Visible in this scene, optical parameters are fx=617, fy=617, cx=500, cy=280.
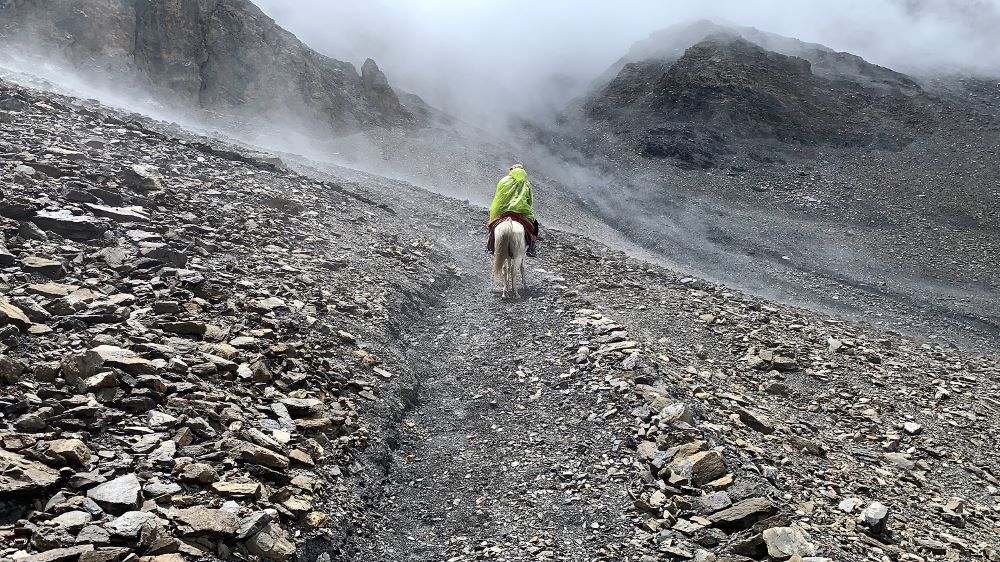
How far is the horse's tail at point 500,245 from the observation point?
11180 millimetres

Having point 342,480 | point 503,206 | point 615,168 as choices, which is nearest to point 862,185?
point 615,168

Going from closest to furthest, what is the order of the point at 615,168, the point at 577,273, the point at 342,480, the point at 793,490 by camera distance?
the point at 342,480 → the point at 793,490 → the point at 577,273 → the point at 615,168

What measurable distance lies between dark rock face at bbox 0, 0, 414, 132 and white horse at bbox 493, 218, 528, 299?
28737 mm

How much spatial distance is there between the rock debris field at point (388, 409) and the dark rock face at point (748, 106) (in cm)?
3483

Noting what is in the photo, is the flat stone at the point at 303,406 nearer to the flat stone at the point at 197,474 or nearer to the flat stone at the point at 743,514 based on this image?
the flat stone at the point at 197,474

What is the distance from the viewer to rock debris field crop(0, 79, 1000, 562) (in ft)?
14.7

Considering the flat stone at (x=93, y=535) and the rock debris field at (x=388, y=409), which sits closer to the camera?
the flat stone at (x=93, y=535)

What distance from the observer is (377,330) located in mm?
8992

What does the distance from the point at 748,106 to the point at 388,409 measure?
48.1 metres

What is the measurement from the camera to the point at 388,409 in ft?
23.3

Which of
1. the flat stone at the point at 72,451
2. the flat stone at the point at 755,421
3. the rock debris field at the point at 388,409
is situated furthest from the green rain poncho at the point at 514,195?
the flat stone at the point at 72,451

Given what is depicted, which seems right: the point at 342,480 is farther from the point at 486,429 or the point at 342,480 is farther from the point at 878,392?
the point at 878,392

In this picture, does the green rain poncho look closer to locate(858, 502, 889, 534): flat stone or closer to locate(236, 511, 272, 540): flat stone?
locate(858, 502, 889, 534): flat stone

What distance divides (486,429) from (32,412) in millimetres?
4310
